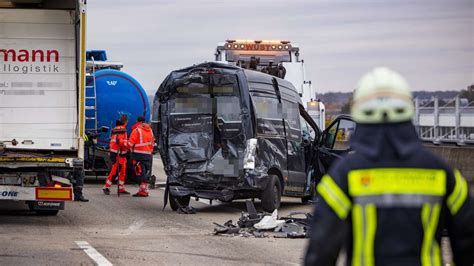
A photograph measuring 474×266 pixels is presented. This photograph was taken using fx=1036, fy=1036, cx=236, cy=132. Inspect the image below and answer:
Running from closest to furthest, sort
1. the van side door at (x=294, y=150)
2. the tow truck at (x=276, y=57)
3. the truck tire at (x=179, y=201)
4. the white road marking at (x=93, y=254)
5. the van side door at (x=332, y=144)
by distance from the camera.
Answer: the white road marking at (x=93, y=254)
the van side door at (x=332, y=144)
the truck tire at (x=179, y=201)
the van side door at (x=294, y=150)
the tow truck at (x=276, y=57)

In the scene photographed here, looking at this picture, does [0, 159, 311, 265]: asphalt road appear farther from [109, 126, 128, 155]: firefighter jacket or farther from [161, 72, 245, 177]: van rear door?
[109, 126, 128, 155]: firefighter jacket

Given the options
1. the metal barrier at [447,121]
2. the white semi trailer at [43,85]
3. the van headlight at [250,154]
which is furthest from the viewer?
the metal barrier at [447,121]

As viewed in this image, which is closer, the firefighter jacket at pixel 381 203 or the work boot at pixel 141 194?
the firefighter jacket at pixel 381 203

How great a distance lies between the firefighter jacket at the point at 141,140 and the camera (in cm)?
2130

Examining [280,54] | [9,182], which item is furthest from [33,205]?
[280,54]

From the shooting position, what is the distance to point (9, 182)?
587 inches

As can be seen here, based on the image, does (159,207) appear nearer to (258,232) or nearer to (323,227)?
(258,232)

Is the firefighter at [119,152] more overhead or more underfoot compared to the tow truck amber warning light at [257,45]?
more underfoot

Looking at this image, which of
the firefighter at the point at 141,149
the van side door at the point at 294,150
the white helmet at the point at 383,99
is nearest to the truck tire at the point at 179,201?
the van side door at the point at 294,150

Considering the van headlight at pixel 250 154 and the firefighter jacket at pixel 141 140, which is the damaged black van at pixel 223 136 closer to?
the van headlight at pixel 250 154

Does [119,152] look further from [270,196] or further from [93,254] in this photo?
[93,254]

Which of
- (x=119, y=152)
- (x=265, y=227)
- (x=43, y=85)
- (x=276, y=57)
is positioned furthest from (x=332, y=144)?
(x=276, y=57)

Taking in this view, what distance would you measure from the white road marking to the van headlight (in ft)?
14.8

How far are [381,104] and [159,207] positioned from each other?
15.1m
